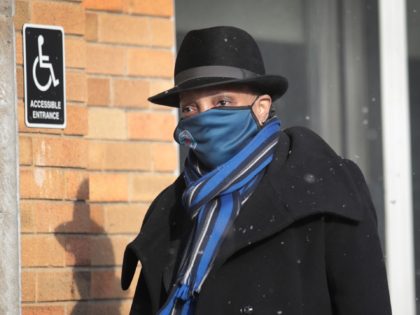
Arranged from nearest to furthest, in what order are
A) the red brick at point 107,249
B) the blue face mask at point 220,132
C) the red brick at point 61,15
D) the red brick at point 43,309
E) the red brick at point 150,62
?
the blue face mask at point 220,132, the red brick at point 43,309, the red brick at point 61,15, the red brick at point 107,249, the red brick at point 150,62

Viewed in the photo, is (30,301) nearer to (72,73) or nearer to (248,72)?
(72,73)

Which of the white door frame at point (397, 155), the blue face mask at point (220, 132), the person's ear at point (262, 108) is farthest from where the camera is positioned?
the white door frame at point (397, 155)

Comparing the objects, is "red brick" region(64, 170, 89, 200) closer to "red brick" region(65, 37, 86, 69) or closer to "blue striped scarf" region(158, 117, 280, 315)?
"red brick" region(65, 37, 86, 69)

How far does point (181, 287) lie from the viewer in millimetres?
3551

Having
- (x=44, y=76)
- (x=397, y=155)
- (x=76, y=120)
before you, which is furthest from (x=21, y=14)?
(x=397, y=155)

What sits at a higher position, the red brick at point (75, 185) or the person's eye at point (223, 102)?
the person's eye at point (223, 102)

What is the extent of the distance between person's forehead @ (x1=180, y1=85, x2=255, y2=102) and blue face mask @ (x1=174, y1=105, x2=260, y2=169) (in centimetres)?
6

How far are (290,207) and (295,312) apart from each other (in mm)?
330

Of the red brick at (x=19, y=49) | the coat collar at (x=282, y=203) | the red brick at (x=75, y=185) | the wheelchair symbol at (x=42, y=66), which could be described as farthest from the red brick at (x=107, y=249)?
the coat collar at (x=282, y=203)

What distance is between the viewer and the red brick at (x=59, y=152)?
4574mm

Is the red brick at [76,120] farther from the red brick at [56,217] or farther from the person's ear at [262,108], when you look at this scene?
the person's ear at [262,108]

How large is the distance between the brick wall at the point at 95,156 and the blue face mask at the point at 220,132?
1058 millimetres

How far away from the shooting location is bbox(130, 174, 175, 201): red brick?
16.4 feet

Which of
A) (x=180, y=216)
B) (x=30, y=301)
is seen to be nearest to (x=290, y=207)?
(x=180, y=216)
